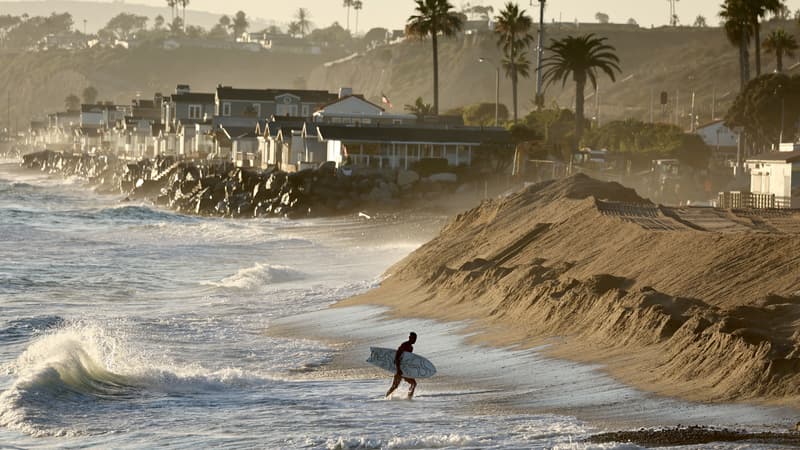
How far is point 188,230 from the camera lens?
7312cm

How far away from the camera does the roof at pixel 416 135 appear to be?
90.7 metres

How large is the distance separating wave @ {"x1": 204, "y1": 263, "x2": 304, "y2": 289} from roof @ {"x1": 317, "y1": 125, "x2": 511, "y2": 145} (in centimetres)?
4387

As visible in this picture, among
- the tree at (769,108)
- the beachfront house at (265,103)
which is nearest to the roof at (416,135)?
the tree at (769,108)

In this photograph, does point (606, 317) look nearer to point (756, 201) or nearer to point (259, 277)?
point (259, 277)

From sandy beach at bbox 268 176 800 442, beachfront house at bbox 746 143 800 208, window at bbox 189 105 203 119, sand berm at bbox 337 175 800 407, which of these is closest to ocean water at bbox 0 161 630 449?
sandy beach at bbox 268 176 800 442

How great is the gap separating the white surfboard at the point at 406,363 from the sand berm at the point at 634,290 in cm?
290

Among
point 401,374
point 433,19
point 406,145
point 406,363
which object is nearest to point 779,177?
point 406,145

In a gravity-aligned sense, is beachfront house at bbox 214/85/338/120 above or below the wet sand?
above

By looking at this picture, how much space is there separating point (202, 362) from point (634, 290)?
29.6 ft

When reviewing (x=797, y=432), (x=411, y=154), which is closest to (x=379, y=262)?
(x=797, y=432)

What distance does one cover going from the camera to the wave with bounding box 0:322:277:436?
2230 cm

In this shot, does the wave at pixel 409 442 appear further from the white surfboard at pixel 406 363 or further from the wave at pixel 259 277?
the wave at pixel 259 277

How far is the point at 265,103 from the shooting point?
137250 mm

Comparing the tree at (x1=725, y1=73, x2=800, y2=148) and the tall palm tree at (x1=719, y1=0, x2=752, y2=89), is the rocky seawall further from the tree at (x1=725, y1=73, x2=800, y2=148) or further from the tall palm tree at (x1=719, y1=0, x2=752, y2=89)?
the tall palm tree at (x1=719, y1=0, x2=752, y2=89)
